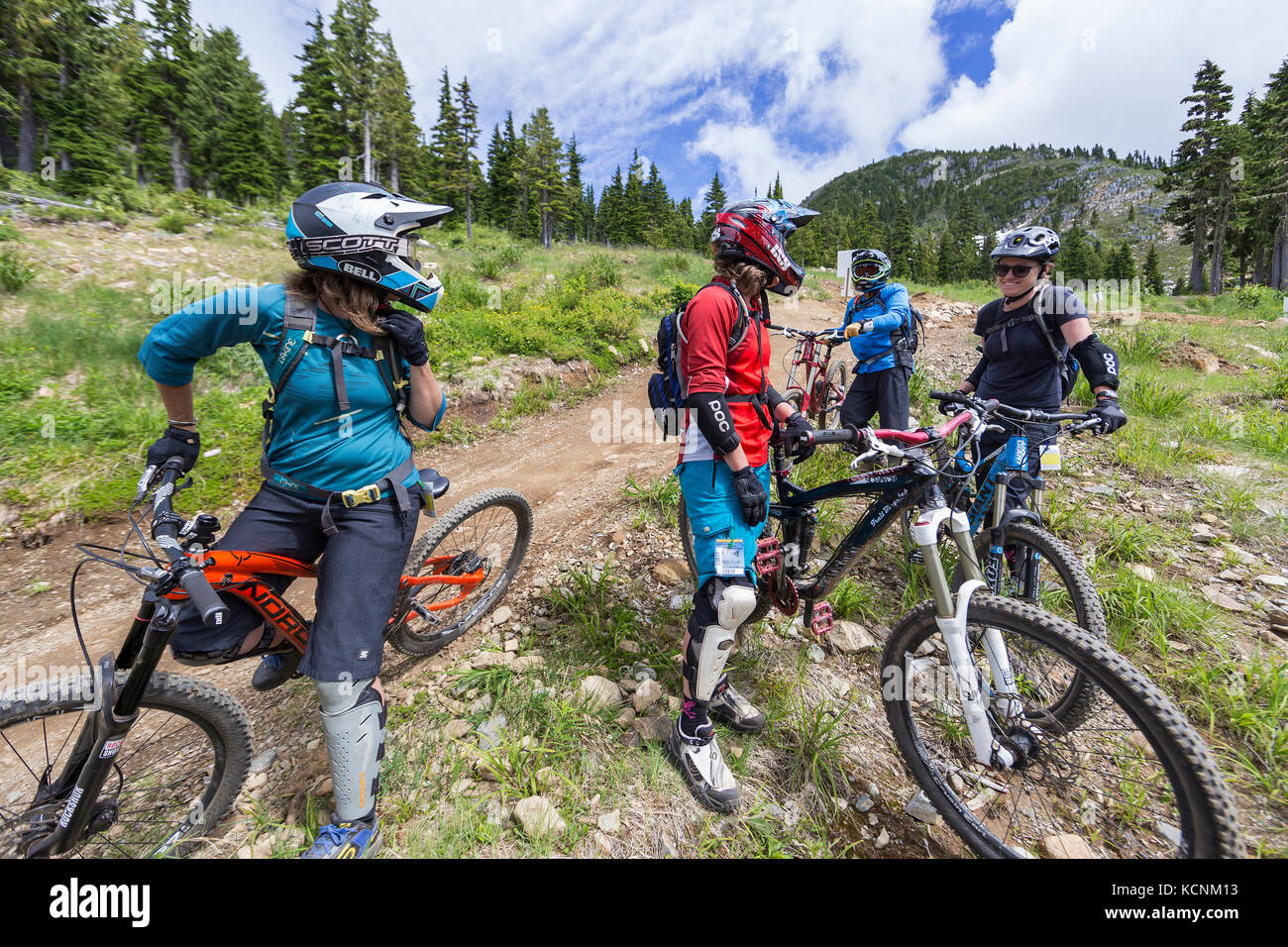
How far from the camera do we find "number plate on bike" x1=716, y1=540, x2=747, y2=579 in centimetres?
261

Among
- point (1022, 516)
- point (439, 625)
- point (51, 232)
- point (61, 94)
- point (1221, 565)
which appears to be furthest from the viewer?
point (61, 94)

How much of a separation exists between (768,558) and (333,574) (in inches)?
93.7

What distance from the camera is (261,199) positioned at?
31062mm

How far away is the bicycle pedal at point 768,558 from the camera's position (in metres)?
3.07

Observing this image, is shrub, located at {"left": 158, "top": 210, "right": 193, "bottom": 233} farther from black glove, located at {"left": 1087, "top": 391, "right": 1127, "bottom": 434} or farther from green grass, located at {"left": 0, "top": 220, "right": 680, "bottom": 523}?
black glove, located at {"left": 1087, "top": 391, "right": 1127, "bottom": 434}

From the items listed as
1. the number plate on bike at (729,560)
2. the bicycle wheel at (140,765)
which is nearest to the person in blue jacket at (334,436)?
the bicycle wheel at (140,765)

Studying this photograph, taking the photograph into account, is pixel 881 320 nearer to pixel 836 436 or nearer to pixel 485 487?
pixel 836 436

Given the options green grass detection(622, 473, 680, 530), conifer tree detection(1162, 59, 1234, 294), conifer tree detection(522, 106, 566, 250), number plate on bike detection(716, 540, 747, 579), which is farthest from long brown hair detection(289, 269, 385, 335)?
conifer tree detection(1162, 59, 1234, 294)

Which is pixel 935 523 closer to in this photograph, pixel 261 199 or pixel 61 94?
pixel 61 94

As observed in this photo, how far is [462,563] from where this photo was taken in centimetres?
363

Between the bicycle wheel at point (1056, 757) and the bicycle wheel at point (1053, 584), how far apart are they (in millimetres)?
89

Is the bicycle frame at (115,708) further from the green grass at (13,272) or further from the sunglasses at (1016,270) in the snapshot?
the green grass at (13,272)
